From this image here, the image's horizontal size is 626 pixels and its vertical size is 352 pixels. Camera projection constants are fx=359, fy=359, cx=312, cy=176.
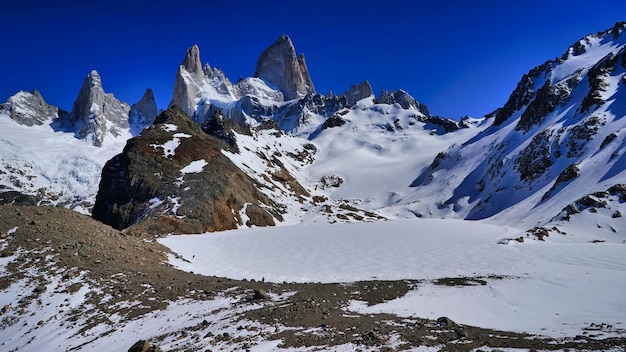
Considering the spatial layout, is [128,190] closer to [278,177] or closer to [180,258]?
[180,258]

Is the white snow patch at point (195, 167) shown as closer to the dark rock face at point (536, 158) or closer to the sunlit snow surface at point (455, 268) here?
the sunlit snow surface at point (455, 268)

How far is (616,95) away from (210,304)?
88.0m

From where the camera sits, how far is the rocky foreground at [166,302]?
9195 millimetres

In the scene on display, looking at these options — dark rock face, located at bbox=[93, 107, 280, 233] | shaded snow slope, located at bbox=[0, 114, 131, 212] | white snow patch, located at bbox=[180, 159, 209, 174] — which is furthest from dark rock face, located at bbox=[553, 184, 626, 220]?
shaded snow slope, located at bbox=[0, 114, 131, 212]

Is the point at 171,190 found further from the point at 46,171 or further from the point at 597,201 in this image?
the point at 46,171

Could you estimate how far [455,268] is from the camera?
20.7 metres

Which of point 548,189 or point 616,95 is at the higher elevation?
point 616,95

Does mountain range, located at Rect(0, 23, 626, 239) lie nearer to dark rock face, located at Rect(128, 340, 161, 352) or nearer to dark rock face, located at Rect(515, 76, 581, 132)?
dark rock face, located at Rect(515, 76, 581, 132)

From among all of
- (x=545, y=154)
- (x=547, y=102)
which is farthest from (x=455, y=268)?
(x=547, y=102)

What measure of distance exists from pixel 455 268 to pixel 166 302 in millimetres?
15478

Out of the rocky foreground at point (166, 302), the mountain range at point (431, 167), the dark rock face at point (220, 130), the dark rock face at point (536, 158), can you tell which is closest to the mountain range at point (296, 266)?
the rocky foreground at point (166, 302)

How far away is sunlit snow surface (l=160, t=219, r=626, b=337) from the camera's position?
481 inches

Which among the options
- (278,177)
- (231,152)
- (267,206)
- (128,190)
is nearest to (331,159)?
(278,177)

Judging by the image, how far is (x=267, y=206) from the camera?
2525 inches
